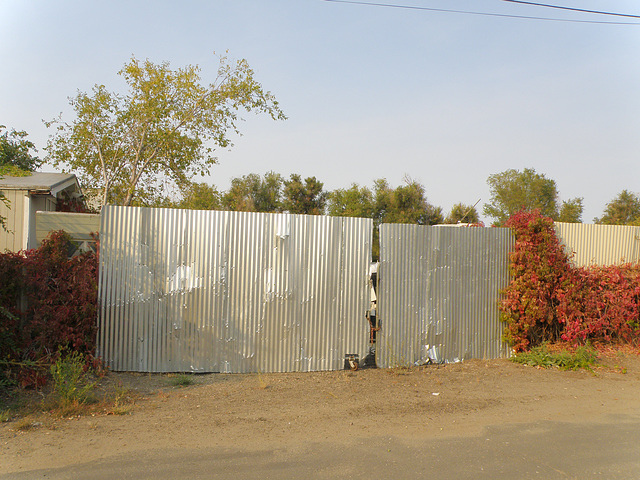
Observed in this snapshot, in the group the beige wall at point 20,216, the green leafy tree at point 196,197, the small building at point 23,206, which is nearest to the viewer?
the small building at point 23,206

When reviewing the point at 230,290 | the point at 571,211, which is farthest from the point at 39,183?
the point at 571,211

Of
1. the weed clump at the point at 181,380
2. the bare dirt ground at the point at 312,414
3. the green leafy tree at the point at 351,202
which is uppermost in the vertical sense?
the green leafy tree at the point at 351,202

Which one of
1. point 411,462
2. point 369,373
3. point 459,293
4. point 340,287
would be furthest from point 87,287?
point 459,293

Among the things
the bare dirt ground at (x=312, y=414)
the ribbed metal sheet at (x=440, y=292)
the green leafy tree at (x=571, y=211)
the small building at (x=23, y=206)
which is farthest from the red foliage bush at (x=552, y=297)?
the green leafy tree at (x=571, y=211)

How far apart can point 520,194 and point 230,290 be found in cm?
3716

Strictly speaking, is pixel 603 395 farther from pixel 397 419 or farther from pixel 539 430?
pixel 397 419

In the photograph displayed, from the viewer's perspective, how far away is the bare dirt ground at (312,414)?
4.47m

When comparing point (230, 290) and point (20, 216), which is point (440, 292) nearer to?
point (230, 290)

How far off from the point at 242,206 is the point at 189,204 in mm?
12698

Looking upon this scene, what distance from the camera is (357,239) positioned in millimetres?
7625

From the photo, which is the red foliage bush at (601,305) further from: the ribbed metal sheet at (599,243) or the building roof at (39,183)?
the building roof at (39,183)

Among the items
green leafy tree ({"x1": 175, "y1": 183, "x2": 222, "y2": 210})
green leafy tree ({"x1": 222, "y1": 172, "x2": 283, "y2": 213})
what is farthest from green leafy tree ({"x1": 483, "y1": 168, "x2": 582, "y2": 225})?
green leafy tree ({"x1": 175, "y1": 183, "x2": 222, "y2": 210})

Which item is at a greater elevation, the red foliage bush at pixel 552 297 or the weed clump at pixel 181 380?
the red foliage bush at pixel 552 297

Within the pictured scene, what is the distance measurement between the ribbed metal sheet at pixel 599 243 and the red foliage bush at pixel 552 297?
42cm
